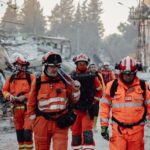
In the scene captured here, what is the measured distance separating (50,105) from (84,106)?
2004mm

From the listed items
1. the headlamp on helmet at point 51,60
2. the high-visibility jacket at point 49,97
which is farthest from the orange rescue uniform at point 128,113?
the headlamp on helmet at point 51,60

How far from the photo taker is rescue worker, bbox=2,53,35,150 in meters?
9.14

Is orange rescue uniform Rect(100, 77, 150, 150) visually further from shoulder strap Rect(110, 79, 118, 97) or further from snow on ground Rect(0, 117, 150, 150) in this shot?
snow on ground Rect(0, 117, 150, 150)

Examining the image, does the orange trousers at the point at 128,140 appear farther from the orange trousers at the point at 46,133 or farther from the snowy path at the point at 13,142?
the snowy path at the point at 13,142

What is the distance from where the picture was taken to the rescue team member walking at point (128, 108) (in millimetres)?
6535

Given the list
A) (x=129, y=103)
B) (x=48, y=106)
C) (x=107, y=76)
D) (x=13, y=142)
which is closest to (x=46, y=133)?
(x=48, y=106)

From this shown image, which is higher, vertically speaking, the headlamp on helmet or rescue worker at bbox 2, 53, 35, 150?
the headlamp on helmet

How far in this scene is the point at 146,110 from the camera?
667 cm

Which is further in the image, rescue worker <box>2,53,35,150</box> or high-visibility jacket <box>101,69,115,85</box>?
high-visibility jacket <box>101,69,115,85</box>

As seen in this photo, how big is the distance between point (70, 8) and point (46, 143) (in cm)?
10806

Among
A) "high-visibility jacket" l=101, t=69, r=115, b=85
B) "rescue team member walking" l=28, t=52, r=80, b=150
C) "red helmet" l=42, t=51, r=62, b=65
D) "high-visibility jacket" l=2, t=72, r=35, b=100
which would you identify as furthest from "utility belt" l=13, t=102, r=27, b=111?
"high-visibility jacket" l=101, t=69, r=115, b=85

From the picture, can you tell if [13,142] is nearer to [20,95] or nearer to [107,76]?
[20,95]

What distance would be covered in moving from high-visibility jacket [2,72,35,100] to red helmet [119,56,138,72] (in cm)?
309

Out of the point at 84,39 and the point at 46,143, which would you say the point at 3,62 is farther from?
the point at 84,39
